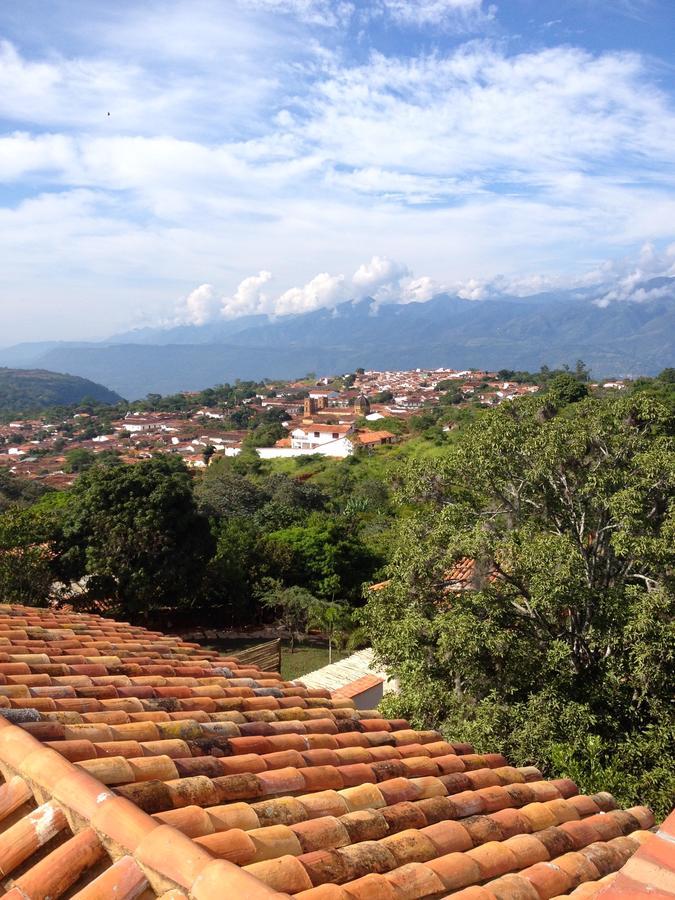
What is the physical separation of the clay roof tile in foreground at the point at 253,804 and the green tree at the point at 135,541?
42.8 ft

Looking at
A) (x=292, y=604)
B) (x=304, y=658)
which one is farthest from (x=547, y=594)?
(x=292, y=604)

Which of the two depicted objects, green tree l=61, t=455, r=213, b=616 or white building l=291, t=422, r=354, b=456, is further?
white building l=291, t=422, r=354, b=456

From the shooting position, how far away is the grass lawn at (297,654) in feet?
54.3

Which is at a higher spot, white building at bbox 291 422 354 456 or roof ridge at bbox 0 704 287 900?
roof ridge at bbox 0 704 287 900

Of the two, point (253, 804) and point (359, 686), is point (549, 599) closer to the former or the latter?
point (253, 804)

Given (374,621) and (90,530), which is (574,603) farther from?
(90,530)

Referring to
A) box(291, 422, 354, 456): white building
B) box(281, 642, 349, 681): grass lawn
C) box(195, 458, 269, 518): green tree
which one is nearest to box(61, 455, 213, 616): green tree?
box(281, 642, 349, 681): grass lawn

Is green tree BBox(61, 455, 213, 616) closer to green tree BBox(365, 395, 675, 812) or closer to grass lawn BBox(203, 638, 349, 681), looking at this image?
grass lawn BBox(203, 638, 349, 681)

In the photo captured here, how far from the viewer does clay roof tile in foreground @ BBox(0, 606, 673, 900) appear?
213 centimetres

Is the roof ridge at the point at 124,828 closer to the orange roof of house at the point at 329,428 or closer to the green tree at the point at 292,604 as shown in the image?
the green tree at the point at 292,604

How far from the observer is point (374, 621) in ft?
31.8

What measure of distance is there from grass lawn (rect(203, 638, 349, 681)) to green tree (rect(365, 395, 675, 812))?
7.30m

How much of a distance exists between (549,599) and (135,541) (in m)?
13.0

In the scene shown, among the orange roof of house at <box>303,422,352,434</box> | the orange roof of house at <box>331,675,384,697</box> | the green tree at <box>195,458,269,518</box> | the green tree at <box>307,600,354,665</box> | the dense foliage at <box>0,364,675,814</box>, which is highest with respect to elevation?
the dense foliage at <box>0,364,675,814</box>
